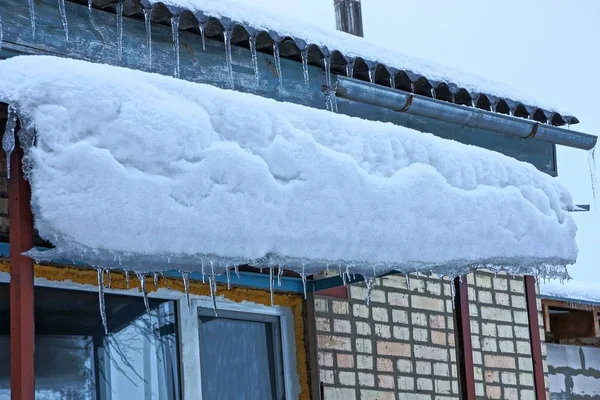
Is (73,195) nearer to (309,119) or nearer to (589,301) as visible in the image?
(309,119)

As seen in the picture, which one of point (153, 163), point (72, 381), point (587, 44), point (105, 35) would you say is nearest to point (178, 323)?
point (72, 381)

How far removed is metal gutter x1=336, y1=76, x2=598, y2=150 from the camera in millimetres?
6238

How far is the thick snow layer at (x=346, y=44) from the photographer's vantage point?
5.61 meters

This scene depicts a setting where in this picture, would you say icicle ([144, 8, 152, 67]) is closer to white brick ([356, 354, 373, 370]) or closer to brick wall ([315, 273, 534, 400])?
brick wall ([315, 273, 534, 400])

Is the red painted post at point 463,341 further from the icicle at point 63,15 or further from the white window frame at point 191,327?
the icicle at point 63,15

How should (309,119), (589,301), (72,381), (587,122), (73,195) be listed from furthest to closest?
(587,122)
(589,301)
(72,381)
(309,119)
(73,195)

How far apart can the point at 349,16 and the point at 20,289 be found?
6148 mm

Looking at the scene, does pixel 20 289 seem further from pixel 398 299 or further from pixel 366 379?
pixel 398 299

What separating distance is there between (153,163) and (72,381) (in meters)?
1.73

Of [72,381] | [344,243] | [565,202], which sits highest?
[565,202]

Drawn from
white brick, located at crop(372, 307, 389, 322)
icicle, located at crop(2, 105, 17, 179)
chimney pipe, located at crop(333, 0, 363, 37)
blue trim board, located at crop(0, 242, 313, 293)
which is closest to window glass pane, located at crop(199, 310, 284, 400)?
blue trim board, located at crop(0, 242, 313, 293)

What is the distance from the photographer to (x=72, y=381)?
17.1ft

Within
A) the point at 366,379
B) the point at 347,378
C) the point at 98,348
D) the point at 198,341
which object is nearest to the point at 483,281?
the point at 366,379

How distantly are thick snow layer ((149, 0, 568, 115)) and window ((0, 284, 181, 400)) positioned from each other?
4.80 feet
